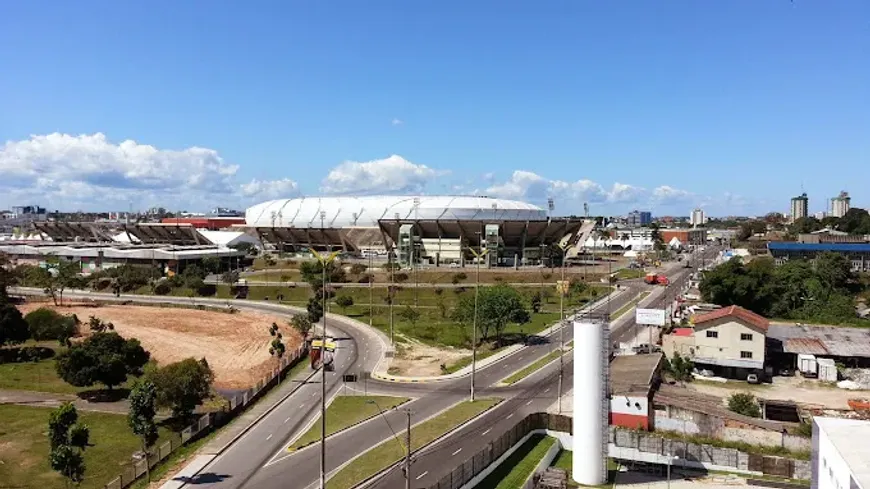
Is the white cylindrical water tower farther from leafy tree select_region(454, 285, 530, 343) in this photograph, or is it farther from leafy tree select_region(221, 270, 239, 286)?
leafy tree select_region(221, 270, 239, 286)

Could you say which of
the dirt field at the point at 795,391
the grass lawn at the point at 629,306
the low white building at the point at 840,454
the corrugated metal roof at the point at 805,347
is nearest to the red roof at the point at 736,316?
the corrugated metal roof at the point at 805,347

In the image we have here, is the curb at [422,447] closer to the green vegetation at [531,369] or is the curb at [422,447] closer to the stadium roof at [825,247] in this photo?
the green vegetation at [531,369]

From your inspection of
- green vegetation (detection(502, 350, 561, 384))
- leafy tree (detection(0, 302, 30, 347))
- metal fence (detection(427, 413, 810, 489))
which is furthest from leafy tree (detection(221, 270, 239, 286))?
metal fence (detection(427, 413, 810, 489))

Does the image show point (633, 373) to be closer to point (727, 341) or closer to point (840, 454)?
point (727, 341)

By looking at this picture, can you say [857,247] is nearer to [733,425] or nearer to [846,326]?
[846,326]

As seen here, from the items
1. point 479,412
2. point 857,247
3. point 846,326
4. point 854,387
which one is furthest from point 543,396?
point 857,247

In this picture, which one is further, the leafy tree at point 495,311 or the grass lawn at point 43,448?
the leafy tree at point 495,311
